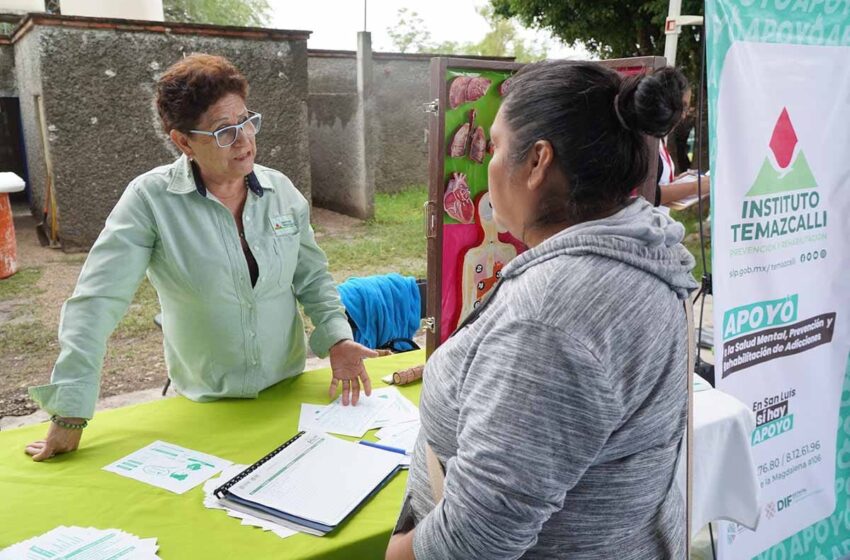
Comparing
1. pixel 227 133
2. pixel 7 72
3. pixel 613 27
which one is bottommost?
pixel 227 133

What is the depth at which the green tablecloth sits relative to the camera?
1291mm

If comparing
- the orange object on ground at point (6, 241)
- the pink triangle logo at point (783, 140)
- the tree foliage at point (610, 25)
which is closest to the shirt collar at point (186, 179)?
the pink triangle logo at point (783, 140)

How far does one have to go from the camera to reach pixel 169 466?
1555 millimetres

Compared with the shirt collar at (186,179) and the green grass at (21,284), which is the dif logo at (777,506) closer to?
the shirt collar at (186,179)

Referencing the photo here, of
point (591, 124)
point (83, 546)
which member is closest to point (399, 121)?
point (83, 546)

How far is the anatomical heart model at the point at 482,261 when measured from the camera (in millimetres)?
2062

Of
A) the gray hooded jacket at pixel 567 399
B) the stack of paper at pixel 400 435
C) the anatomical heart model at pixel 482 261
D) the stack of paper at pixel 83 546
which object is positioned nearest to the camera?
the gray hooded jacket at pixel 567 399

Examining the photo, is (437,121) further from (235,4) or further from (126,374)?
(235,4)

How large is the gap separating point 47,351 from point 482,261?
12.5 feet

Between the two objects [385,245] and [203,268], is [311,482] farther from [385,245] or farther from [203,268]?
[385,245]

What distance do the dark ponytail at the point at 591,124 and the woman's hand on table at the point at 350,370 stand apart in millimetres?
1142

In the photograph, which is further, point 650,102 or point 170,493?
point 170,493

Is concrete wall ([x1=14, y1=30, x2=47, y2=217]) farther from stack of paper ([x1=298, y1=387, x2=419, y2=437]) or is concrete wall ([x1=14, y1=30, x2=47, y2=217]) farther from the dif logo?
the dif logo

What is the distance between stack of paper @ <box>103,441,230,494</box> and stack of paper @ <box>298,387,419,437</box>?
0.91ft
